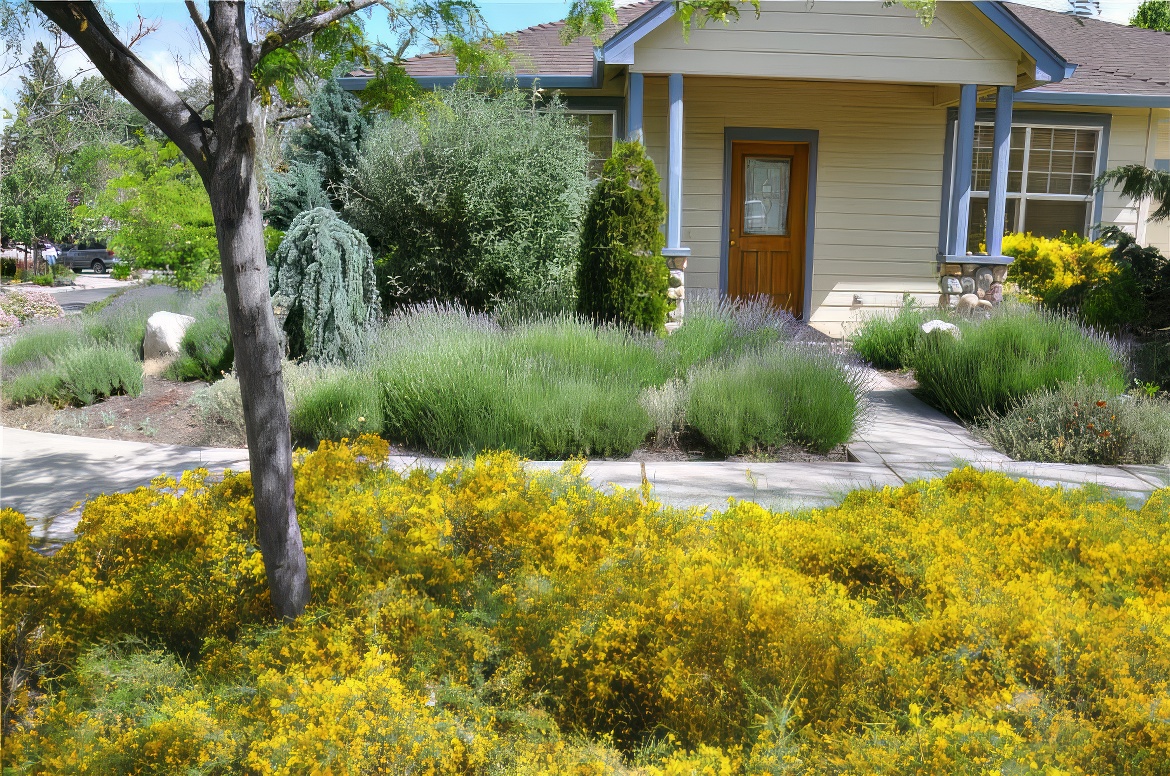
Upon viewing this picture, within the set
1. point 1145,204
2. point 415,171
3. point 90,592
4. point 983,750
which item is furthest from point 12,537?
point 1145,204

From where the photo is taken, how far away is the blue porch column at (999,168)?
10742 mm

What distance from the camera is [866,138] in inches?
477

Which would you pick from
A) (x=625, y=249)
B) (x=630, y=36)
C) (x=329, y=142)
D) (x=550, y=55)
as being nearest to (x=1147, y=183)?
(x=625, y=249)

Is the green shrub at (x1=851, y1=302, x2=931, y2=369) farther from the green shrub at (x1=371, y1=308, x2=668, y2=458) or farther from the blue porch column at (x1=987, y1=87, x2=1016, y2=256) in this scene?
the green shrub at (x1=371, y1=308, x2=668, y2=458)

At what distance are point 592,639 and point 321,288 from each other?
215 inches

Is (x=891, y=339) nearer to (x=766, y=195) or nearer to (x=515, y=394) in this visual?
(x=766, y=195)

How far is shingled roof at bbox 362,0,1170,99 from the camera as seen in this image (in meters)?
12.1

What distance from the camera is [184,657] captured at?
2.97 m

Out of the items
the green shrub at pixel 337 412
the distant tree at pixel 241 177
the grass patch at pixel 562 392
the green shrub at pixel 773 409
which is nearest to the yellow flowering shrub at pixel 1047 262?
the grass patch at pixel 562 392

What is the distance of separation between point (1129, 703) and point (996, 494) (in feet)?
5.77

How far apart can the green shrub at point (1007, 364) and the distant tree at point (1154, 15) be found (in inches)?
719

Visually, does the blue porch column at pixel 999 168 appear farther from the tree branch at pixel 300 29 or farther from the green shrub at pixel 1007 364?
the tree branch at pixel 300 29

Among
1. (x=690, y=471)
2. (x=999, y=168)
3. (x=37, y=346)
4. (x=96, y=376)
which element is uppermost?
(x=999, y=168)

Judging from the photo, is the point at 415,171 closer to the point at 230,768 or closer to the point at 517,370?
the point at 517,370
